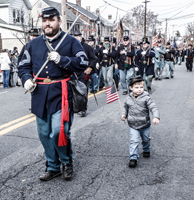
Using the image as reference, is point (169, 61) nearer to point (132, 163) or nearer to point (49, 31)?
point (132, 163)

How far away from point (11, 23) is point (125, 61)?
A: 74.2ft

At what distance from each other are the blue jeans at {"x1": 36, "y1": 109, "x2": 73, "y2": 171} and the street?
24cm

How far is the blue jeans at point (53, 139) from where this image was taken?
3354 mm

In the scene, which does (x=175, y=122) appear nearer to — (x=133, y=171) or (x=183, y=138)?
(x=183, y=138)

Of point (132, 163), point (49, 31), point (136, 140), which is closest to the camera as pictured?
point (49, 31)

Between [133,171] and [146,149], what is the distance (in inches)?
22.7

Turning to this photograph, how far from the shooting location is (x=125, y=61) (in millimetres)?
10492

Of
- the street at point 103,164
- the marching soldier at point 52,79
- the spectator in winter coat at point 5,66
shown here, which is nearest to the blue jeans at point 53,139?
the marching soldier at point 52,79

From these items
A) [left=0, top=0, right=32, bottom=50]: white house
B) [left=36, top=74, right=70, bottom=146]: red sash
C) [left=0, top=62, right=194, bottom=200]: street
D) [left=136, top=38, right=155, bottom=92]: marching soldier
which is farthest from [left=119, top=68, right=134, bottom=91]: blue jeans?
[left=0, top=0, right=32, bottom=50]: white house

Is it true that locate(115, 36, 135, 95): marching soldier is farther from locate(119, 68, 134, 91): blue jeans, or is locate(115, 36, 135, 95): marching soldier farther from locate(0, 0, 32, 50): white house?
locate(0, 0, 32, 50): white house

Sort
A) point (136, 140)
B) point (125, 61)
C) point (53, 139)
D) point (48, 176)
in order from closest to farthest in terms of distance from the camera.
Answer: point (53, 139)
point (48, 176)
point (136, 140)
point (125, 61)

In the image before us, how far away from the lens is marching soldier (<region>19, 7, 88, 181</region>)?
10.8 ft

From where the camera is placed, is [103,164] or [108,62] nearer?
[103,164]

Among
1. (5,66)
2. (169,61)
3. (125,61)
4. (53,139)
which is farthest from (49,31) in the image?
(169,61)
